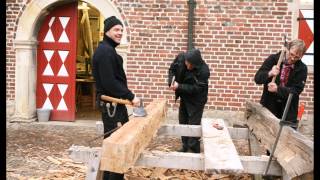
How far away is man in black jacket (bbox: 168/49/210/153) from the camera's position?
597 cm

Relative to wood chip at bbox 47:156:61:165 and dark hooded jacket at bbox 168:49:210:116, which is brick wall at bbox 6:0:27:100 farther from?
dark hooded jacket at bbox 168:49:210:116

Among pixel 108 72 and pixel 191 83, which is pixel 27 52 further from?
pixel 108 72

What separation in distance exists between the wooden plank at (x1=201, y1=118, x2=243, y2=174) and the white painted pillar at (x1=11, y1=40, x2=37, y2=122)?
5.21 metres

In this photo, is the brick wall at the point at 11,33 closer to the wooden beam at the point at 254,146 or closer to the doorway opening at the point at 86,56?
the doorway opening at the point at 86,56

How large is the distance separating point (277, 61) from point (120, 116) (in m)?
2.12

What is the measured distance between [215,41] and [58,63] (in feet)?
11.2

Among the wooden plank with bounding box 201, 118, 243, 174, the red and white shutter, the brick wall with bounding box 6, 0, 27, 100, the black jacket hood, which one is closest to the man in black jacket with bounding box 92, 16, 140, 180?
the wooden plank with bounding box 201, 118, 243, 174

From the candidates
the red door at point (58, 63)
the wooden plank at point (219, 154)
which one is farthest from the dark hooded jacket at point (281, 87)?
the red door at point (58, 63)

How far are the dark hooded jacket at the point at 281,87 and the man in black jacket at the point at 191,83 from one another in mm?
A: 904

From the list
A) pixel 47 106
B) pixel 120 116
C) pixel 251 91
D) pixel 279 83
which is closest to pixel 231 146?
pixel 120 116

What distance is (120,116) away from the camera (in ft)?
14.6

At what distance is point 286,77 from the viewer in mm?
5223

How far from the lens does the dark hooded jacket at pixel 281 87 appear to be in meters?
5.15

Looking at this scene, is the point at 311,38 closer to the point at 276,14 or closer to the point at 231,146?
the point at 276,14
